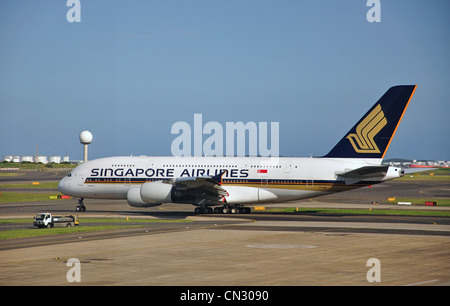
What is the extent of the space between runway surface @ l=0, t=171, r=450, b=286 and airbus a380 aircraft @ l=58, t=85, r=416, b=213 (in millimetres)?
6805

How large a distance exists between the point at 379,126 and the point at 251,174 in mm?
12694

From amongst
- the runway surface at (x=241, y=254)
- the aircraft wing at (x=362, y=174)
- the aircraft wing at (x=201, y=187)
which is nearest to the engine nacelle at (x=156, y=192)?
the aircraft wing at (x=201, y=187)

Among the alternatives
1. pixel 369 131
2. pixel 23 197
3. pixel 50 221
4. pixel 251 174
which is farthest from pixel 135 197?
pixel 23 197

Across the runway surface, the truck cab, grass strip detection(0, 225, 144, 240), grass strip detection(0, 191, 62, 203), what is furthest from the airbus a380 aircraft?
grass strip detection(0, 191, 62, 203)

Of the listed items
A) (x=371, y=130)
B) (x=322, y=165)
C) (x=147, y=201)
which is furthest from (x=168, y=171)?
(x=371, y=130)

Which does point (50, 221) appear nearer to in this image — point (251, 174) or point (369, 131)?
point (251, 174)

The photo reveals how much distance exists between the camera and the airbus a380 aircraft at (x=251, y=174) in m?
54.1

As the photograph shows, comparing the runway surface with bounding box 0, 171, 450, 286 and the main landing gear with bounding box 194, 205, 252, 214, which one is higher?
the main landing gear with bounding box 194, 205, 252, 214

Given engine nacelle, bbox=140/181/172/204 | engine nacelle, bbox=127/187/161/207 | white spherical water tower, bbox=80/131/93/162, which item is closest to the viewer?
engine nacelle, bbox=140/181/172/204

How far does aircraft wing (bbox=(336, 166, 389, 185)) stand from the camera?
5184 centimetres

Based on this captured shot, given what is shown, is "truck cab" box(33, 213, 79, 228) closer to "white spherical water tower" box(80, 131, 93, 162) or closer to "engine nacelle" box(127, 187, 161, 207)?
"engine nacelle" box(127, 187, 161, 207)

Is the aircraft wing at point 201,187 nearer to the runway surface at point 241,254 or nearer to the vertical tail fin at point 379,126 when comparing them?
the runway surface at point 241,254

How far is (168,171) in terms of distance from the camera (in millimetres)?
58781
